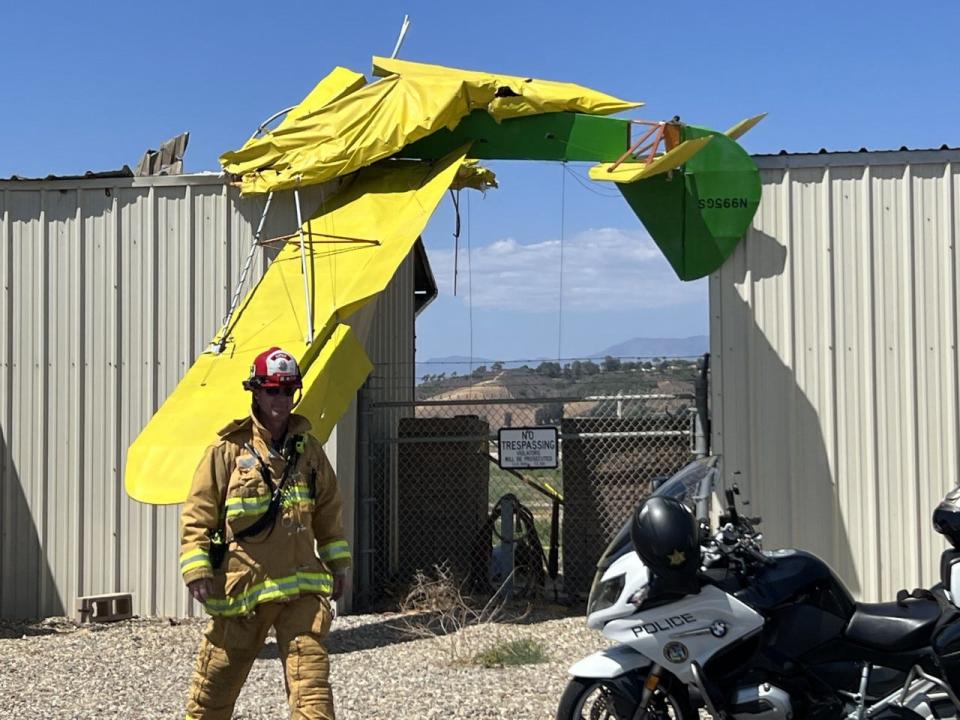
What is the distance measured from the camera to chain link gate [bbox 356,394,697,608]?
9656 millimetres

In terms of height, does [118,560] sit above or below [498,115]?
below

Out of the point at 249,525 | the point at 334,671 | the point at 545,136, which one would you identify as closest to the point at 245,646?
the point at 249,525

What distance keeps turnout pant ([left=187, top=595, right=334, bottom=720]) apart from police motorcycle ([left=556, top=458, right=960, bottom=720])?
1172 millimetres

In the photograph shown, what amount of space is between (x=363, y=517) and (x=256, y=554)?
5.10m

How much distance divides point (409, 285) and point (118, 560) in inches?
214

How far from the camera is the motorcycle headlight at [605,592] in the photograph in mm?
4852

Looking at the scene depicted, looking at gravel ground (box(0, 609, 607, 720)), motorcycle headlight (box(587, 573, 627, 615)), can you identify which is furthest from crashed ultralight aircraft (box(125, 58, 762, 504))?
motorcycle headlight (box(587, 573, 627, 615))

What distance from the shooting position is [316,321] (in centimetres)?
801

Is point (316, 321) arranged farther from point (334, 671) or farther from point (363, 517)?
point (334, 671)

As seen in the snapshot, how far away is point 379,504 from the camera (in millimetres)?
10219

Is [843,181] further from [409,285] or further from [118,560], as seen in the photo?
[118,560]

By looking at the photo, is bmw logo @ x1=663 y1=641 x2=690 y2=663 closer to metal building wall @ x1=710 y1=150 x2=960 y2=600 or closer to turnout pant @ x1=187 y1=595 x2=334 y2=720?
turnout pant @ x1=187 y1=595 x2=334 y2=720

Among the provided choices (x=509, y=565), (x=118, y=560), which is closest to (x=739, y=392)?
(x=509, y=565)

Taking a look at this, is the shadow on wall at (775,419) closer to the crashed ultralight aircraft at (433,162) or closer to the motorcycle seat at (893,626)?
the crashed ultralight aircraft at (433,162)
